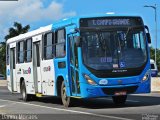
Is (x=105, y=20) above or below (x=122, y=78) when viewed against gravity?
above

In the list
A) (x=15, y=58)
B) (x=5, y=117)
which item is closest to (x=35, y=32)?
(x=15, y=58)

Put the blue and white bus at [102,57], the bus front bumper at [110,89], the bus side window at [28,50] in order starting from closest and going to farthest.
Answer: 1. the bus front bumper at [110,89]
2. the blue and white bus at [102,57]
3. the bus side window at [28,50]

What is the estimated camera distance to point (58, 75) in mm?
18938

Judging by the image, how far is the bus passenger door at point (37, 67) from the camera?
21.6m

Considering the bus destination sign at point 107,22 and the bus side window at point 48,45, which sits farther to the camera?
the bus side window at point 48,45

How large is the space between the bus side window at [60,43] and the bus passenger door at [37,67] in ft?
8.78

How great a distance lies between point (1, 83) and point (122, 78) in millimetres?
41093

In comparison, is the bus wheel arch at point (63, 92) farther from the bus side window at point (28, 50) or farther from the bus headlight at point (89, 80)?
the bus side window at point (28, 50)

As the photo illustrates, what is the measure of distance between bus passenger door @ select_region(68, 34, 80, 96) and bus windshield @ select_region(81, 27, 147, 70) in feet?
1.82

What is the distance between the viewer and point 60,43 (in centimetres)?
1877

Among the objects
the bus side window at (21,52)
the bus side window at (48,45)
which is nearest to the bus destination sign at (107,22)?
the bus side window at (48,45)

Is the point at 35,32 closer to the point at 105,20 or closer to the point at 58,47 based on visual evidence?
the point at 58,47

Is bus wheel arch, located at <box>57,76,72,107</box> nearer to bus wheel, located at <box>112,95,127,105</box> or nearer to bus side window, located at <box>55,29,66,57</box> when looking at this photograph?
bus side window, located at <box>55,29,66,57</box>

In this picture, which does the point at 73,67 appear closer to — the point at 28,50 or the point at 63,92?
the point at 63,92
